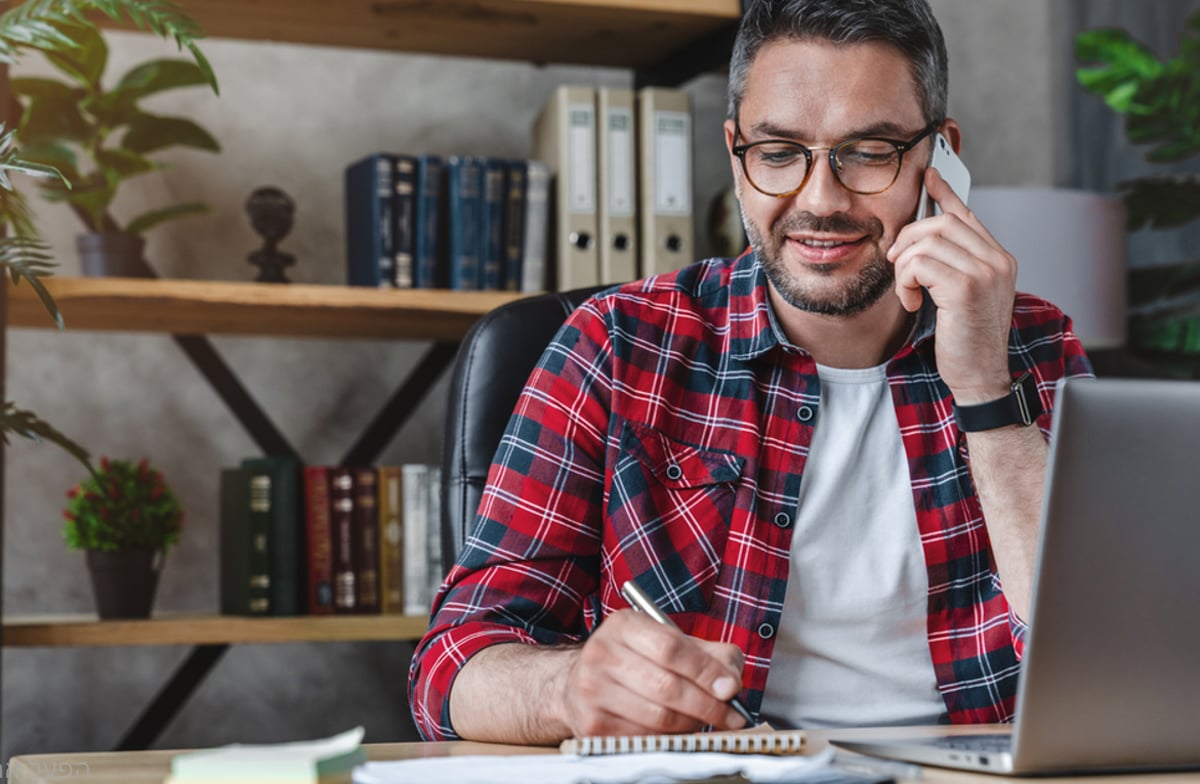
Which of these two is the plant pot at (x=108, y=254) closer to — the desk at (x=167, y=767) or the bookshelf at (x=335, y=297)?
the bookshelf at (x=335, y=297)

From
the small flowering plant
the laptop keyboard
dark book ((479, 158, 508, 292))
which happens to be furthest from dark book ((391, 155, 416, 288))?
the laptop keyboard

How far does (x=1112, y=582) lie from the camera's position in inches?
26.1

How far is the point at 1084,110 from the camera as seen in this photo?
2709mm

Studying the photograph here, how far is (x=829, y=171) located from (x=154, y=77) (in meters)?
1.14

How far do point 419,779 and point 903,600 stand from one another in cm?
68

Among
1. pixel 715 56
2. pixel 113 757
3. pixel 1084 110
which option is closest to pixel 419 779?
pixel 113 757

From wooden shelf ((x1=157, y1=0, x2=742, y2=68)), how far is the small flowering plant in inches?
29.1

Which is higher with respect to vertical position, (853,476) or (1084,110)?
(1084,110)

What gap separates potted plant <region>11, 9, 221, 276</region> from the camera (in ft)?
6.20

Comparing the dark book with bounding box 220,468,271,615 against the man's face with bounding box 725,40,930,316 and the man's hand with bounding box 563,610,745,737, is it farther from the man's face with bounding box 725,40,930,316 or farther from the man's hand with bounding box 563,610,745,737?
the man's hand with bounding box 563,610,745,737

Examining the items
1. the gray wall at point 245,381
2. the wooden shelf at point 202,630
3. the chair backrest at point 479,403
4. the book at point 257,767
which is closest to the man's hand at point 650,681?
the book at point 257,767

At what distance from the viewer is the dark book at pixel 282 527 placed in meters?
1.96

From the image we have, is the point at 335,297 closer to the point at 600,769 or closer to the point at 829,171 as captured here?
the point at 829,171

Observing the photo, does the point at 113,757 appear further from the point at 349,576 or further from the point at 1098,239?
the point at 1098,239
